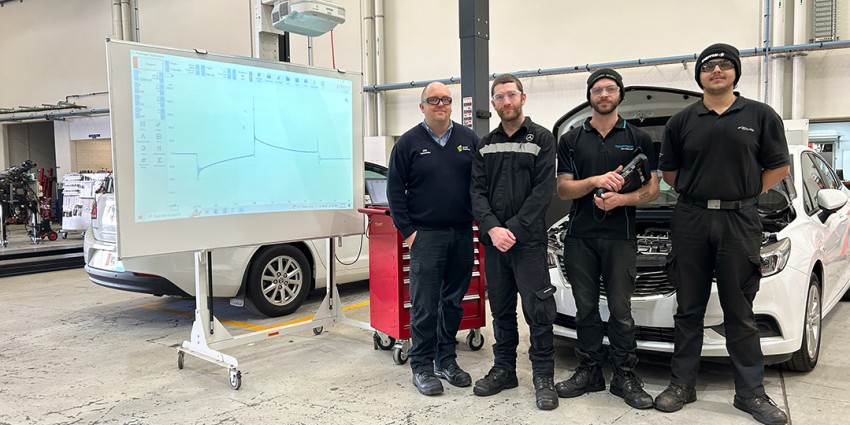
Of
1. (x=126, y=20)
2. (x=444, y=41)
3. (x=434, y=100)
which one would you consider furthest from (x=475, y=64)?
(x=126, y=20)

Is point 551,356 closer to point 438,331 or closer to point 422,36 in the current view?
point 438,331

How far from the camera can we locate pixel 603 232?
10.5ft

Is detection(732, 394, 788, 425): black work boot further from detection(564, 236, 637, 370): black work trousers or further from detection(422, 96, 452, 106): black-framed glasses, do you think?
detection(422, 96, 452, 106): black-framed glasses

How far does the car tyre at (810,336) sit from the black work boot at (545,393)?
4.53 feet

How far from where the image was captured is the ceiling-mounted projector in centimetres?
412

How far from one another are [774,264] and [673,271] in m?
0.55

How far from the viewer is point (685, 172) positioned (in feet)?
10.2

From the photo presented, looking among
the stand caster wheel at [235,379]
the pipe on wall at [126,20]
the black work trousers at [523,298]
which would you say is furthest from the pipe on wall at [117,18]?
the black work trousers at [523,298]

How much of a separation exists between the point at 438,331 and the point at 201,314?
1.47m

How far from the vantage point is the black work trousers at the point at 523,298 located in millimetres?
3188

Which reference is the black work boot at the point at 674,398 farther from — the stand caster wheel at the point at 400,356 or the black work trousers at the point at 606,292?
the stand caster wheel at the point at 400,356

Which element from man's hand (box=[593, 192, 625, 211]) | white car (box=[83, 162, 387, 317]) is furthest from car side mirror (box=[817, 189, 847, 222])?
white car (box=[83, 162, 387, 317])

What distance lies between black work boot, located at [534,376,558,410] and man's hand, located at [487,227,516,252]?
0.73 metres

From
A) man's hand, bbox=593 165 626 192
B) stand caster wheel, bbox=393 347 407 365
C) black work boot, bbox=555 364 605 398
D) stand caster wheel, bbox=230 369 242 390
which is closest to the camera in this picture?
man's hand, bbox=593 165 626 192
